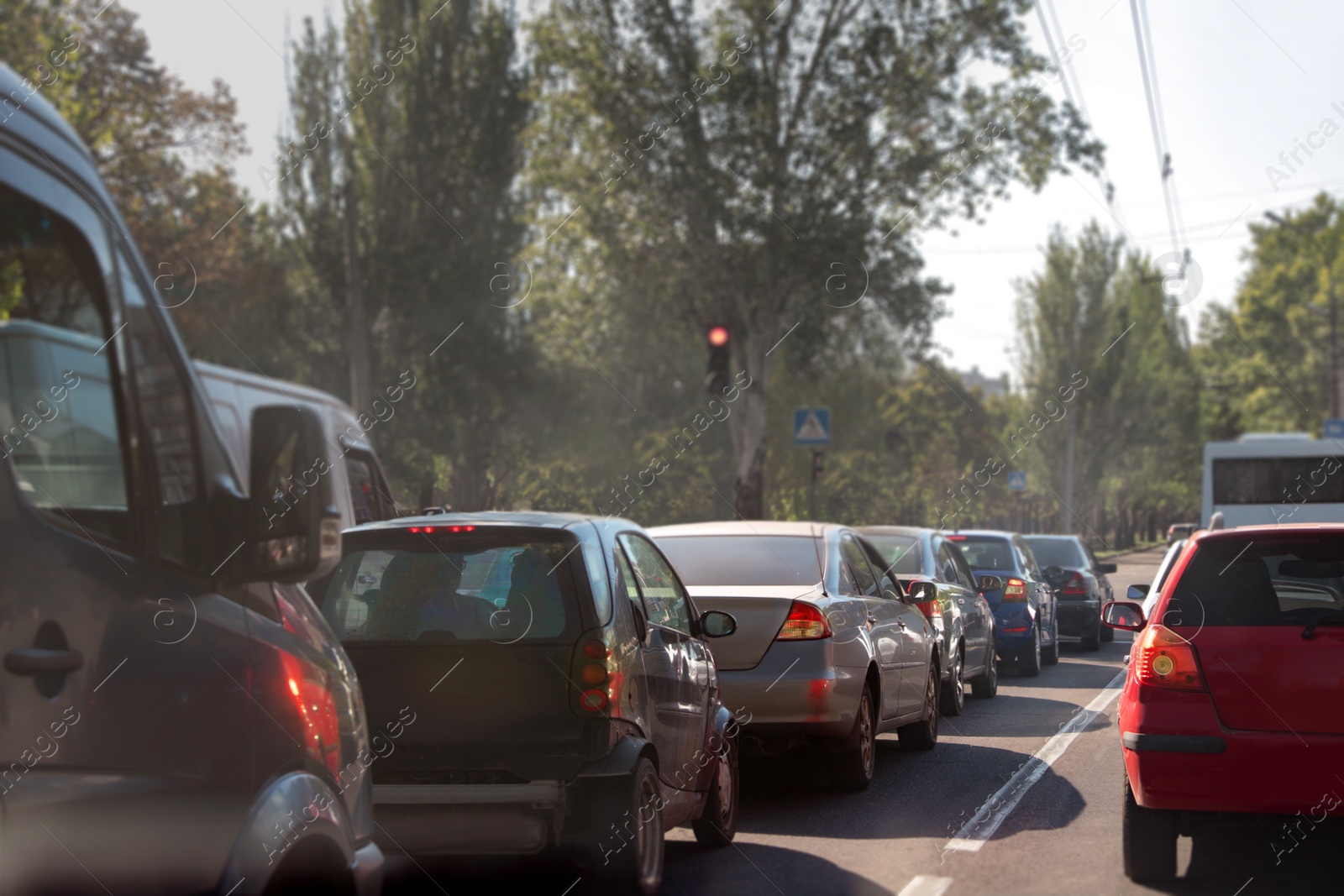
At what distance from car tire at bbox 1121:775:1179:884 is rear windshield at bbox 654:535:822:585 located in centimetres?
278

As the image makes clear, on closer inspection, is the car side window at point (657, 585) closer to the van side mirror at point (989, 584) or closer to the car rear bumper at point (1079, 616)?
the van side mirror at point (989, 584)

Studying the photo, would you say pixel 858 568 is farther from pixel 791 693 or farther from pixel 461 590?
pixel 461 590

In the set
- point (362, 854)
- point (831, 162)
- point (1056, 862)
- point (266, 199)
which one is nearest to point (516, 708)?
point (362, 854)

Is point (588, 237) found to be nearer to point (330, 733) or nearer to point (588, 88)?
point (588, 88)

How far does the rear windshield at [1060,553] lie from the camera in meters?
20.7

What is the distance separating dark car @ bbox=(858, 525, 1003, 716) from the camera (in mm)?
11758

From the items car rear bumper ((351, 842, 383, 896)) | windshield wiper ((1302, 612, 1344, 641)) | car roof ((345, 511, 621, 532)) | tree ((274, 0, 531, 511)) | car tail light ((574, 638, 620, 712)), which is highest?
tree ((274, 0, 531, 511))

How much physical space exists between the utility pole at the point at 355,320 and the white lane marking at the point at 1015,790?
12.6 m

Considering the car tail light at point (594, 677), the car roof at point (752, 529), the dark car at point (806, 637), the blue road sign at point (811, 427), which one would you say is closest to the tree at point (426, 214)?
the blue road sign at point (811, 427)

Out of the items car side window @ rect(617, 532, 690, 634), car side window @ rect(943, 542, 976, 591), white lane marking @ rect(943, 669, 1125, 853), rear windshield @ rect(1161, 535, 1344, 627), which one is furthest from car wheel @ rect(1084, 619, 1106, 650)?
car side window @ rect(617, 532, 690, 634)

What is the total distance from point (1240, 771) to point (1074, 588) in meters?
14.4

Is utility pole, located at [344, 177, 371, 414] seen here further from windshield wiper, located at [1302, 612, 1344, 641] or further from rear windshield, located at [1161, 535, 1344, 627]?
windshield wiper, located at [1302, 612, 1344, 641]

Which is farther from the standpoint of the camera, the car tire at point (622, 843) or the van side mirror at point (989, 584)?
the van side mirror at point (989, 584)

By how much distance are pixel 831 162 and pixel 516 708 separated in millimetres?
24778
